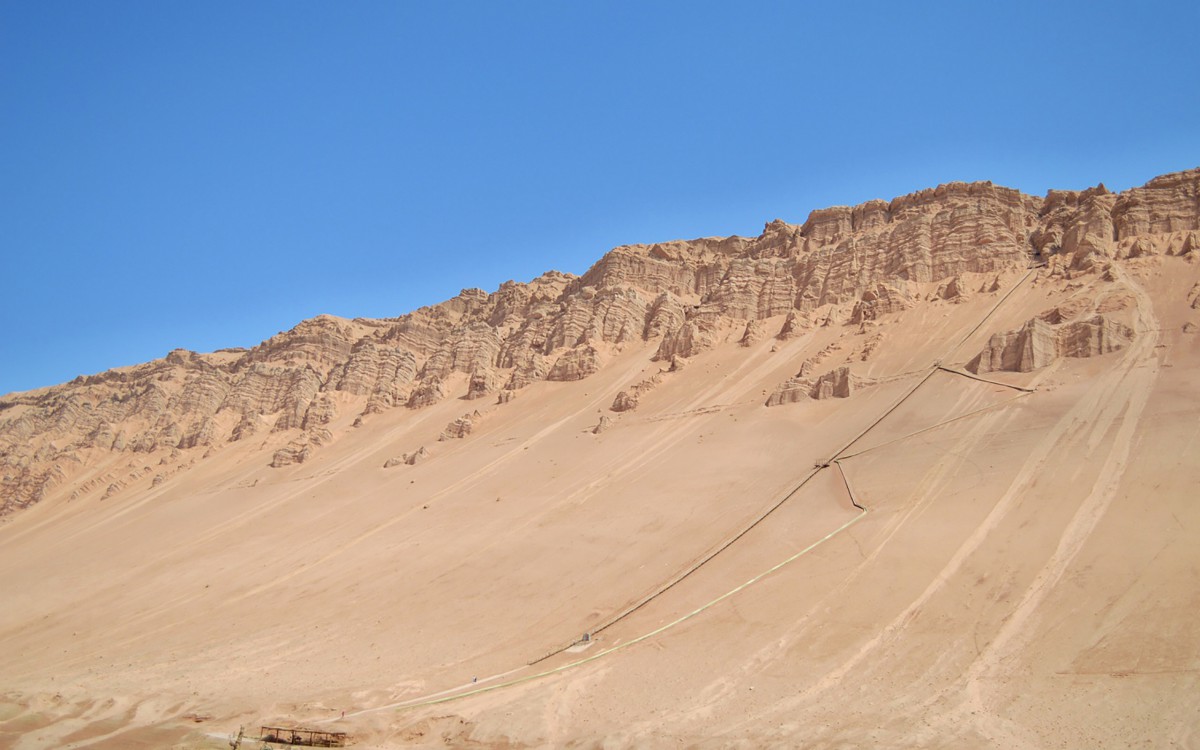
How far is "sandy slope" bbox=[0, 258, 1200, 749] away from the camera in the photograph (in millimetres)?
10734

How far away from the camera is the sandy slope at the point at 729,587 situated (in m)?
10.7

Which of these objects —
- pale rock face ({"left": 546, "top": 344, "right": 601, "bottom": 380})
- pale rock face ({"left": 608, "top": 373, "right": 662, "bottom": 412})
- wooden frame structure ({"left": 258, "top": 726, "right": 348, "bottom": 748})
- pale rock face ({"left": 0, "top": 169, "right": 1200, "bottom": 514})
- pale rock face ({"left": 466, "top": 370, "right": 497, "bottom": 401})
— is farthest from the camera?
pale rock face ({"left": 466, "top": 370, "right": 497, "bottom": 401})

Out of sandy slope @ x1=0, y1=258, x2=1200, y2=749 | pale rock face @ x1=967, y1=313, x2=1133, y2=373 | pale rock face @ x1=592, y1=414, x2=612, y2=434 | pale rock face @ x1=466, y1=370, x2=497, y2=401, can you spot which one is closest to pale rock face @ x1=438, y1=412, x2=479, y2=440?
pale rock face @ x1=466, y1=370, x2=497, y2=401

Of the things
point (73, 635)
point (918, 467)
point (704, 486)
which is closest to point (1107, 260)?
point (918, 467)

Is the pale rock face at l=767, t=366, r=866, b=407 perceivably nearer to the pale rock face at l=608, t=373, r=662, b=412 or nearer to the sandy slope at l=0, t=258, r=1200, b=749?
the sandy slope at l=0, t=258, r=1200, b=749

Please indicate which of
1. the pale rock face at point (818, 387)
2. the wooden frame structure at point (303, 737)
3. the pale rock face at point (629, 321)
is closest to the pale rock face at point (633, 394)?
the pale rock face at point (629, 321)

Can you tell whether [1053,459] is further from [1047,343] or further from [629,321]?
[629,321]

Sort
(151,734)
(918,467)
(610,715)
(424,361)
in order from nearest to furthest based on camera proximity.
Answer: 1. (610,715)
2. (151,734)
3. (918,467)
4. (424,361)

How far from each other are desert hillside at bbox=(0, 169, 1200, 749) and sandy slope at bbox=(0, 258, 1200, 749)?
0.28 feet

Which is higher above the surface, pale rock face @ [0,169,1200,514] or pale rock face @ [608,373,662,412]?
pale rock face @ [0,169,1200,514]

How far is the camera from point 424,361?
4959 centimetres

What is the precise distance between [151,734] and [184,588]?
10705mm

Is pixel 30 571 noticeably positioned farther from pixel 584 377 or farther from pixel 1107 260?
pixel 1107 260

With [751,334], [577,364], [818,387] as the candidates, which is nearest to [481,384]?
[577,364]
